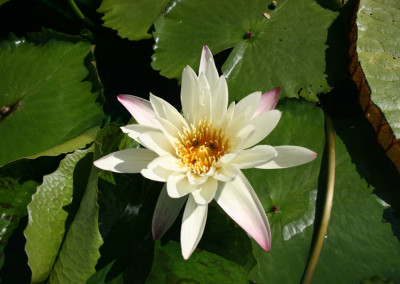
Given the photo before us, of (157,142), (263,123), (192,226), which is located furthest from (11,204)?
(263,123)

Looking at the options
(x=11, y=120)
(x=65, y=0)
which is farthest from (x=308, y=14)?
(x=11, y=120)

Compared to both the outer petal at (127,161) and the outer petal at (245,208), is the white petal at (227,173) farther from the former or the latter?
the outer petal at (127,161)

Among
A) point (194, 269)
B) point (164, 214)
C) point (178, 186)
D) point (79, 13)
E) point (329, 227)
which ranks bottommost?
point (329, 227)

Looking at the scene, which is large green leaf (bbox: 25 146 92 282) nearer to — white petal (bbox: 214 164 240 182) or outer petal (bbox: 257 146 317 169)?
white petal (bbox: 214 164 240 182)

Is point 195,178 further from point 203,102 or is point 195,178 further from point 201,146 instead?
point 203,102

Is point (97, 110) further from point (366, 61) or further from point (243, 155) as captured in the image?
point (366, 61)

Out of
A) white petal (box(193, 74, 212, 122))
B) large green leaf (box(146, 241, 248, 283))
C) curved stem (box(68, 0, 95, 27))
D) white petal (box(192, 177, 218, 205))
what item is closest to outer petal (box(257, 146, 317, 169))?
white petal (box(192, 177, 218, 205))
